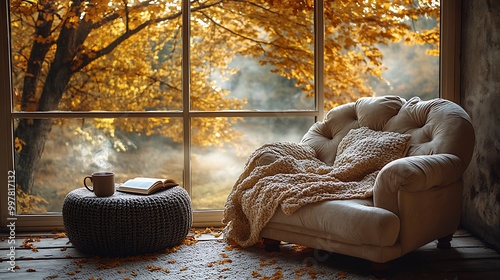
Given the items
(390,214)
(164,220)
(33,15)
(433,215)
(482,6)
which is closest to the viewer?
(390,214)

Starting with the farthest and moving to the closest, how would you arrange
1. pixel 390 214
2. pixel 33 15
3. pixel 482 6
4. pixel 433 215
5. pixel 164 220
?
pixel 33 15, pixel 482 6, pixel 164 220, pixel 433 215, pixel 390 214

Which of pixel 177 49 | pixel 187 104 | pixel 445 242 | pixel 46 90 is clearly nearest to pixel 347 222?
pixel 445 242

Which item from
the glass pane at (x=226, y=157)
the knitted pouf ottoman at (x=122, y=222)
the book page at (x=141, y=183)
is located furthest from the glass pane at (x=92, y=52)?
the knitted pouf ottoman at (x=122, y=222)

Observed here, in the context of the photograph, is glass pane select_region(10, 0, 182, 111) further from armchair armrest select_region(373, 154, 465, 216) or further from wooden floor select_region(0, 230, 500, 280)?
armchair armrest select_region(373, 154, 465, 216)

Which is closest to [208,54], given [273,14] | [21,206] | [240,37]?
[240,37]

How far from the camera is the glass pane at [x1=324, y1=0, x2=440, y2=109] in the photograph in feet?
13.4

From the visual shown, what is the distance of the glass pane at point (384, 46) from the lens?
4.07 meters

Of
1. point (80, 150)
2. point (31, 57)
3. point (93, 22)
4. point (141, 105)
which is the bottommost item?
point (80, 150)

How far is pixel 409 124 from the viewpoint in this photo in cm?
349

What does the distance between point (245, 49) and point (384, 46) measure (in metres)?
0.98

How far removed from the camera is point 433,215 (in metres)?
3.11

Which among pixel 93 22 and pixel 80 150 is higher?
pixel 93 22

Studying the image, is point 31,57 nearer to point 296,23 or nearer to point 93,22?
point 93,22

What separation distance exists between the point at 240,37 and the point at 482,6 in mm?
1592
